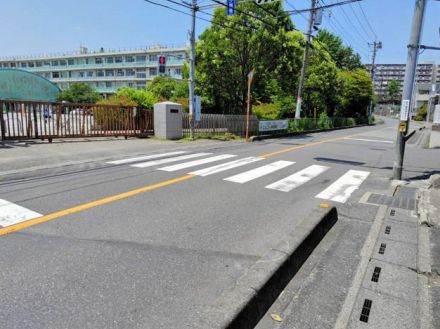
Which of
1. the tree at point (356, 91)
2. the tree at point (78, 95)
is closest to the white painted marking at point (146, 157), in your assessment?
the tree at point (356, 91)

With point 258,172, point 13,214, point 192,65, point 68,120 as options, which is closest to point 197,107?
point 192,65

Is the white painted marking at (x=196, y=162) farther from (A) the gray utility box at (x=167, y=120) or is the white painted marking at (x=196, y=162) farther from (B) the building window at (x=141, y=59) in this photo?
(B) the building window at (x=141, y=59)

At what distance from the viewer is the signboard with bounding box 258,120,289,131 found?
65.2ft

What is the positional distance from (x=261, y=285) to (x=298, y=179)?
5.24m

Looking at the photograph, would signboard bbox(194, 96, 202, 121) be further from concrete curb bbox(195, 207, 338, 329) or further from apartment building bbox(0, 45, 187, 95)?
apartment building bbox(0, 45, 187, 95)

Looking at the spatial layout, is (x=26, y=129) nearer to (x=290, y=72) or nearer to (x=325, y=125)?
(x=290, y=72)

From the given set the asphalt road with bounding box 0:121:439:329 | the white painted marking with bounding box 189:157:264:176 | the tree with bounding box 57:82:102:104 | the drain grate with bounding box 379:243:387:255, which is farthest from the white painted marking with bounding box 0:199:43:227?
the tree with bounding box 57:82:102:104

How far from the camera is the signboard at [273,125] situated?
1986 cm

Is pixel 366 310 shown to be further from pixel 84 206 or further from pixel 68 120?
pixel 68 120

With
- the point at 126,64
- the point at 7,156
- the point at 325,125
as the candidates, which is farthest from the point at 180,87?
the point at 126,64

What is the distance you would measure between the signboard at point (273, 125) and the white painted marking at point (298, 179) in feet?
34.9

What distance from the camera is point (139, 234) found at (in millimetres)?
3994

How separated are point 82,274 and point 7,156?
25.3ft

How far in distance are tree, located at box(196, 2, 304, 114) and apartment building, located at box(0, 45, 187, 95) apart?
44484 mm
